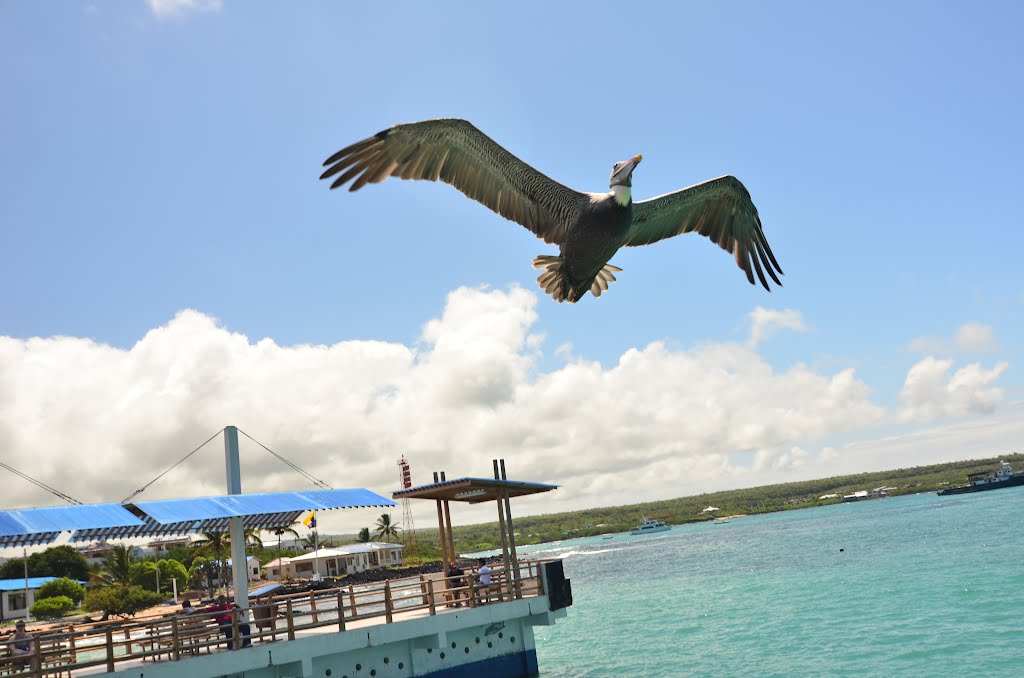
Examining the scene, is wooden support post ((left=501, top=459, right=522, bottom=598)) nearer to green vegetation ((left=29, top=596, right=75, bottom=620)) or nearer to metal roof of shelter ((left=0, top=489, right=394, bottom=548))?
metal roof of shelter ((left=0, top=489, right=394, bottom=548))

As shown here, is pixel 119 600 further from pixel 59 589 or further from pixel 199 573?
pixel 199 573

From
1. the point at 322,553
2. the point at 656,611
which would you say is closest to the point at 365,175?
the point at 656,611

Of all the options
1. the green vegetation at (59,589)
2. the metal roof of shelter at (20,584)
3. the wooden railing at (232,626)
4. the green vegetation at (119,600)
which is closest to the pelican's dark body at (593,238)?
the wooden railing at (232,626)

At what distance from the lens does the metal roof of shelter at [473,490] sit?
51.1 feet

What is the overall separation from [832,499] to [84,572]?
146367 mm

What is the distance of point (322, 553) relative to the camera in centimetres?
6038

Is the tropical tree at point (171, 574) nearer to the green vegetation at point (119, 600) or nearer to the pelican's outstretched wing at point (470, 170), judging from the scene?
the green vegetation at point (119, 600)

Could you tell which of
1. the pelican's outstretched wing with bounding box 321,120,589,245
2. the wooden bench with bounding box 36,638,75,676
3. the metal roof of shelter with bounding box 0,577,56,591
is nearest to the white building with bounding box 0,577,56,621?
the metal roof of shelter with bounding box 0,577,56,591

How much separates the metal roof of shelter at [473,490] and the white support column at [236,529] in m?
3.30

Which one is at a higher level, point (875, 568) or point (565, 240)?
point (565, 240)

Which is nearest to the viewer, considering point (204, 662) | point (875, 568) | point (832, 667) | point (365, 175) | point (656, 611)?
point (365, 175)

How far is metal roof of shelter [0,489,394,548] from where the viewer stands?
1164cm

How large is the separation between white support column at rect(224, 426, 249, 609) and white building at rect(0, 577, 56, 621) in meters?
44.8

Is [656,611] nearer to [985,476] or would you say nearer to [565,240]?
[565,240]
